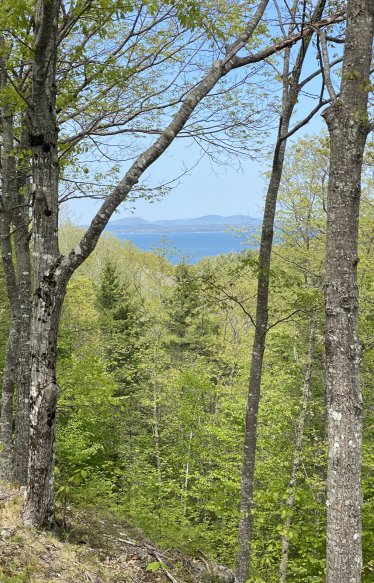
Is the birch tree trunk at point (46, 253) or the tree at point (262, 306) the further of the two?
the tree at point (262, 306)

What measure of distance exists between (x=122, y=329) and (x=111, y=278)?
347 cm

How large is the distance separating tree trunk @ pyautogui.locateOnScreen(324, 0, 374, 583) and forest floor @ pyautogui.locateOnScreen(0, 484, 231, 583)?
209cm

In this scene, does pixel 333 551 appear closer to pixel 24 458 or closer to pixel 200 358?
pixel 24 458

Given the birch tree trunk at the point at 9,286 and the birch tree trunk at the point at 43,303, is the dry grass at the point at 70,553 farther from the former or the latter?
the birch tree trunk at the point at 9,286

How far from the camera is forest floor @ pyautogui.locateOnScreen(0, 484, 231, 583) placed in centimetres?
368

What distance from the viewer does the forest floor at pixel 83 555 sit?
3684 millimetres

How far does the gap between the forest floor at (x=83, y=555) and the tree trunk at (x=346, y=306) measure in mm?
2095

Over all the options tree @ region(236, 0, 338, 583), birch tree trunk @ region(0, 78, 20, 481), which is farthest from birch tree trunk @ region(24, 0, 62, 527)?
tree @ region(236, 0, 338, 583)

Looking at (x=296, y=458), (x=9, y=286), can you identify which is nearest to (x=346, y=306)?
(x=9, y=286)

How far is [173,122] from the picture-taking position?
13.7 feet

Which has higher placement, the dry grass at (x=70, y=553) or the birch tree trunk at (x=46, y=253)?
the birch tree trunk at (x=46, y=253)

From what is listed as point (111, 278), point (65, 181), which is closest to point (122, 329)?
point (111, 278)

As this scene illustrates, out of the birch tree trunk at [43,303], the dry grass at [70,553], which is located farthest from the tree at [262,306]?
the birch tree trunk at [43,303]

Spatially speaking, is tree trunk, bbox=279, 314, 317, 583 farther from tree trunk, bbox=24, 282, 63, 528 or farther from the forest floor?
tree trunk, bbox=24, 282, 63, 528
